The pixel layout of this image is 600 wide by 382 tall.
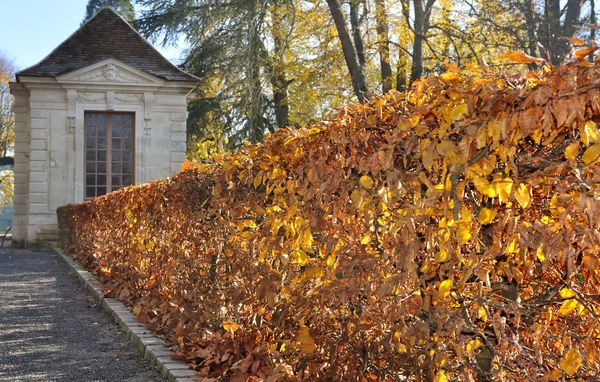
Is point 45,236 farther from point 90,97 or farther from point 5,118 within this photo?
point 5,118

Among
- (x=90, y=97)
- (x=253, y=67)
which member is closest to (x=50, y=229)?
(x=90, y=97)

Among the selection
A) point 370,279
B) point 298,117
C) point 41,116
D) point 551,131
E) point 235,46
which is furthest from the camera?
point 298,117

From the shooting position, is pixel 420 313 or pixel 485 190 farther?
pixel 420 313

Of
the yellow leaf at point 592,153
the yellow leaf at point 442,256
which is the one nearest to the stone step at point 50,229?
the yellow leaf at point 442,256

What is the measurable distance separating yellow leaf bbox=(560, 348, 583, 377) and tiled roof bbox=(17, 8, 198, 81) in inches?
783

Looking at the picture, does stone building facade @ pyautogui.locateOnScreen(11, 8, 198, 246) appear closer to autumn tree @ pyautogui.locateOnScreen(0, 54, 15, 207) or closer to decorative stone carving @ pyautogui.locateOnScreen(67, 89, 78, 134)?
decorative stone carving @ pyautogui.locateOnScreen(67, 89, 78, 134)

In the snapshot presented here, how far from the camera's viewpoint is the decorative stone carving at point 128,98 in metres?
20.9

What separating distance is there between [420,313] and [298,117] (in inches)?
923

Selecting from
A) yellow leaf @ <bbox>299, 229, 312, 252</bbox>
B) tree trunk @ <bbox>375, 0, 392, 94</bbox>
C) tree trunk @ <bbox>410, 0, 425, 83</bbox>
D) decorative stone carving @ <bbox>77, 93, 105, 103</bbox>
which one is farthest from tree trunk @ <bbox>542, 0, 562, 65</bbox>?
yellow leaf @ <bbox>299, 229, 312, 252</bbox>

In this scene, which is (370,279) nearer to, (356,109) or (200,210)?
(356,109)

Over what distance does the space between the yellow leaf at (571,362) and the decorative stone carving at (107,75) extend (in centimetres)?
1987

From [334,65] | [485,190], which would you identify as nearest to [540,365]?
[485,190]

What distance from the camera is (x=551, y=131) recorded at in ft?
6.54

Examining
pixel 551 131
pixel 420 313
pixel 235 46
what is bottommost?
pixel 420 313
